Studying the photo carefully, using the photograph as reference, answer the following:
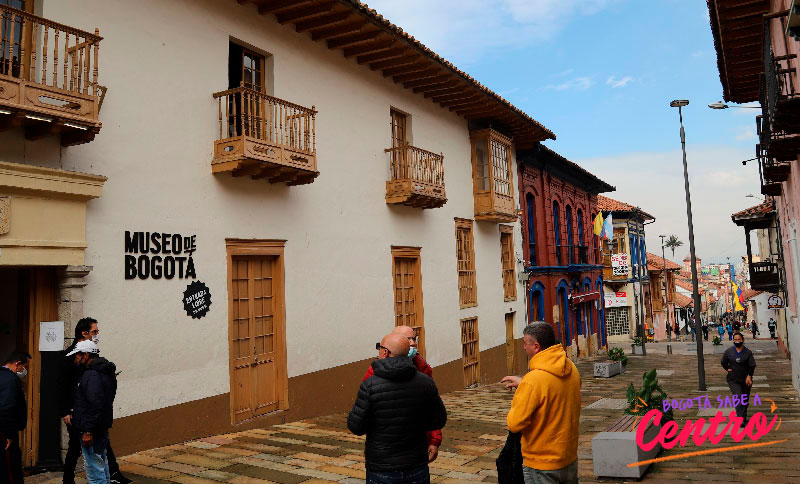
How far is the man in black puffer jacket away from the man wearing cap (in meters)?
3.18

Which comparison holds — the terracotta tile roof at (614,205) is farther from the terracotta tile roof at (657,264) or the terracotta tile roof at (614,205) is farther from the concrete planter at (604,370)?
the concrete planter at (604,370)

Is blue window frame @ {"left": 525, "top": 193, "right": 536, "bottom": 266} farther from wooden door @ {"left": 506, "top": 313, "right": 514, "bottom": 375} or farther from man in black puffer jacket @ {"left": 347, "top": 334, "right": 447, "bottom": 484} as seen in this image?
man in black puffer jacket @ {"left": 347, "top": 334, "right": 447, "bottom": 484}

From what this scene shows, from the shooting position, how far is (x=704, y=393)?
15.1 meters

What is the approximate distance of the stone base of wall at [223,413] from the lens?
809cm

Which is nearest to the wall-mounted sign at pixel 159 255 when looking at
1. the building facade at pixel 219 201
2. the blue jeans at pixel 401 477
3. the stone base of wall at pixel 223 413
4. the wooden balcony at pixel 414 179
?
the building facade at pixel 219 201

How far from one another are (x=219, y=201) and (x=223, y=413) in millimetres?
3378

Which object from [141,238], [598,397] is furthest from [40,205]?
[598,397]

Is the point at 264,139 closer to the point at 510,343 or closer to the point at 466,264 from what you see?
the point at 466,264

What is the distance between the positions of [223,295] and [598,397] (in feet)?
32.0

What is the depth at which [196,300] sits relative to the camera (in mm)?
9188

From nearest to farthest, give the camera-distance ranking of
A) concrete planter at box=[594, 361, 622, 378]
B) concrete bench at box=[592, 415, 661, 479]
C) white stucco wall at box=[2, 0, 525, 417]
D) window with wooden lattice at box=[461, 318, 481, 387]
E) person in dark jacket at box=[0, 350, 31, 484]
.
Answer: person in dark jacket at box=[0, 350, 31, 484]
concrete bench at box=[592, 415, 661, 479]
white stucco wall at box=[2, 0, 525, 417]
window with wooden lattice at box=[461, 318, 481, 387]
concrete planter at box=[594, 361, 622, 378]

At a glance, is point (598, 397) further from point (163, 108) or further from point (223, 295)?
point (163, 108)

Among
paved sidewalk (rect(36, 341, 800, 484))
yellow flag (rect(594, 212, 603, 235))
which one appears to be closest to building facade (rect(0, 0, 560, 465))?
paved sidewalk (rect(36, 341, 800, 484))

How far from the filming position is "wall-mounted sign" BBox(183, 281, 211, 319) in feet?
29.7
